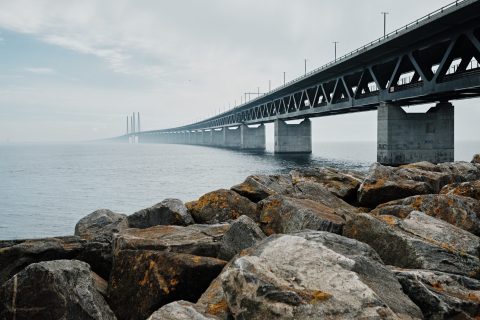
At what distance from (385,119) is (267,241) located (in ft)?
151

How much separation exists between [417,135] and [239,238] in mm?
45616

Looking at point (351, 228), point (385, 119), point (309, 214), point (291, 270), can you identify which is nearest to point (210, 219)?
point (309, 214)

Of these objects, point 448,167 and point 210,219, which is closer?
point 210,219

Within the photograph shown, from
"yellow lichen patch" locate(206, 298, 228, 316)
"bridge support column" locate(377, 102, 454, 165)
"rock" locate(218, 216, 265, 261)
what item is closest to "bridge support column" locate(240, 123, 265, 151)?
"bridge support column" locate(377, 102, 454, 165)

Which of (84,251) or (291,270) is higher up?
(291,270)

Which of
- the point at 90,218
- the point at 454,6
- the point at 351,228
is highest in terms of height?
the point at 454,6

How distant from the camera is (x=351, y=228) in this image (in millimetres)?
6258

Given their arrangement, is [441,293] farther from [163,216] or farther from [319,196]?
[163,216]

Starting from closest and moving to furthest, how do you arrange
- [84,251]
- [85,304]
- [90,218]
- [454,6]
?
[85,304] → [84,251] → [90,218] → [454,6]

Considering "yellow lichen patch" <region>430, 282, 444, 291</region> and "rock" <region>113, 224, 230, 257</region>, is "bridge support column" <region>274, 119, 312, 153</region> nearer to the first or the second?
"rock" <region>113, 224, 230, 257</region>

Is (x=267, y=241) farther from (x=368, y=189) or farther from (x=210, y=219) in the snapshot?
(x=368, y=189)

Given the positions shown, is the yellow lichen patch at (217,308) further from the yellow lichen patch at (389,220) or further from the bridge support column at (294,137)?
the bridge support column at (294,137)

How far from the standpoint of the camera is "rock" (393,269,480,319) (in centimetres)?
397

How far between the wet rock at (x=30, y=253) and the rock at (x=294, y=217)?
11.6 ft
